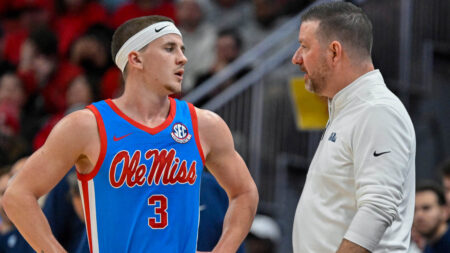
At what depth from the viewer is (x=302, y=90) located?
20.3 feet

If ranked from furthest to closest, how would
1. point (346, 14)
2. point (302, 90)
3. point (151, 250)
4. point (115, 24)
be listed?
point (115, 24), point (302, 90), point (151, 250), point (346, 14)

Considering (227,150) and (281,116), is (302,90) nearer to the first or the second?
(281,116)

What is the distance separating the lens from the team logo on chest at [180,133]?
3.91 m

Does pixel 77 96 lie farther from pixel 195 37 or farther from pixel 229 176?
pixel 229 176

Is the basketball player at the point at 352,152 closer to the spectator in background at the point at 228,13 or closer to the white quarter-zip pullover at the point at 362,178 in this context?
the white quarter-zip pullover at the point at 362,178

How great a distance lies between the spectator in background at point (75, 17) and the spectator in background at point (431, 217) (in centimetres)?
576

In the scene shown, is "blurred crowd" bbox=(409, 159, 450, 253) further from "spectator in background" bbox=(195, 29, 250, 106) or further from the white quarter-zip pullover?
the white quarter-zip pullover

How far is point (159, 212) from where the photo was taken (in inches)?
150

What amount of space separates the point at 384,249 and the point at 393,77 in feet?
14.2

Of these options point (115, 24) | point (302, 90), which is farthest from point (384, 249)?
point (115, 24)

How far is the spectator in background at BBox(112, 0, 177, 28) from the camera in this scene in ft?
34.3

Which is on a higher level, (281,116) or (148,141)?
(148,141)

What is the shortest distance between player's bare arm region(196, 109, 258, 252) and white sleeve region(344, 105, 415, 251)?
3.04ft

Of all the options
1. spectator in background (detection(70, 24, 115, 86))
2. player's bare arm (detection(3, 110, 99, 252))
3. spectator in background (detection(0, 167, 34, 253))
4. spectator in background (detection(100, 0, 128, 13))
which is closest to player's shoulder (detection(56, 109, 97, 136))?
player's bare arm (detection(3, 110, 99, 252))
